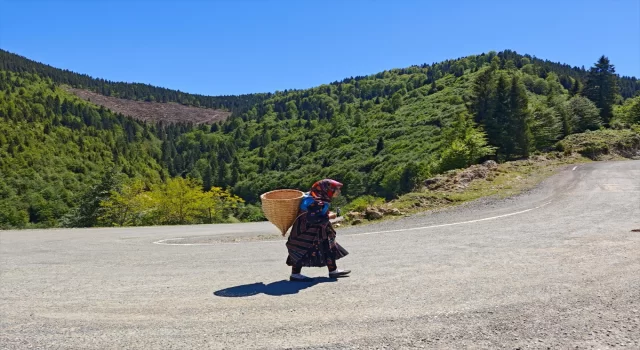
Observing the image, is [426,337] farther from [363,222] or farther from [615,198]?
[615,198]

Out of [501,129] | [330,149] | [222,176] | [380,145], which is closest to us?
[501,129]

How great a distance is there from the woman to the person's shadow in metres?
0.16

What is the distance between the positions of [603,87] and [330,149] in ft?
352

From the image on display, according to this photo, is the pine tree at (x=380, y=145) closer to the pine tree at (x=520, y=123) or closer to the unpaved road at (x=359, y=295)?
the pine tree at (x=520, y=123)

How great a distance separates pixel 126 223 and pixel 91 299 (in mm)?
41892

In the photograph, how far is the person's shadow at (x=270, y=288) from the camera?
6129mm

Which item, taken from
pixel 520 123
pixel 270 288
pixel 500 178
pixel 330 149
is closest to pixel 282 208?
pixel 270 288

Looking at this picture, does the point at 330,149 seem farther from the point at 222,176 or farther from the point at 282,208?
the point at 282,208

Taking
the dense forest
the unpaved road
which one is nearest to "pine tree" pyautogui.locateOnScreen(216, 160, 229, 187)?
the dense forest

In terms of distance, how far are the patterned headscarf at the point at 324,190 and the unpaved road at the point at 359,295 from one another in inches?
52.8

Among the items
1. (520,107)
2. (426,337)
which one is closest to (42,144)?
(520,107)

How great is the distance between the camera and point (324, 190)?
696 cm

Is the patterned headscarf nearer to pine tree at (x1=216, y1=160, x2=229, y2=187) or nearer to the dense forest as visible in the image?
the dense forest

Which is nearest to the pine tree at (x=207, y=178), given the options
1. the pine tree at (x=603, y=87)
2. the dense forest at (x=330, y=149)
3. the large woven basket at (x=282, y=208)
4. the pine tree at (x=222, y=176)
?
the dense forest at (x=330, y=149)
